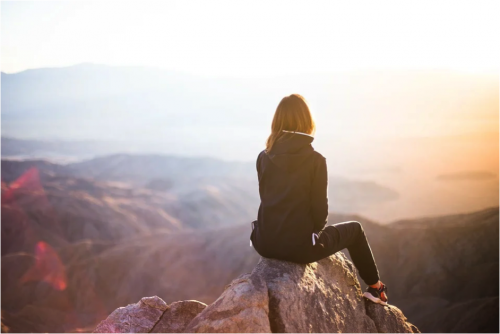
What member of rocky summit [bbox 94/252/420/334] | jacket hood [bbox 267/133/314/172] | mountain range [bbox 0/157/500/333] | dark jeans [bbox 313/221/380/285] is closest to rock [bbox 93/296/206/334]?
rocky summit [bbox 94/252/420/334]

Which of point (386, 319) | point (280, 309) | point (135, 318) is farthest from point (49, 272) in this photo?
point (280, 309)

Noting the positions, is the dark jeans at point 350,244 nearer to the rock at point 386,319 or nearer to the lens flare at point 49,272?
the rock at point 386,319

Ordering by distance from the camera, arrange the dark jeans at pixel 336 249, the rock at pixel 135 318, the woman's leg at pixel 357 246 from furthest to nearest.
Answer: the rock at pixel 135 318
the woman's leg at pixel 357 246
the dark jeans at pixel 336 249

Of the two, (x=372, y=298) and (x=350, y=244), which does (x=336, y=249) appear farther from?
(x=372, y=298)

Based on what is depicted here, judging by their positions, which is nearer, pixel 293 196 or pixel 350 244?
pixel 293 196

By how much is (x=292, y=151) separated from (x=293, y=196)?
40 cm

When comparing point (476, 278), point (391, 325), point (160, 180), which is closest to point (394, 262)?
point (476, 278)

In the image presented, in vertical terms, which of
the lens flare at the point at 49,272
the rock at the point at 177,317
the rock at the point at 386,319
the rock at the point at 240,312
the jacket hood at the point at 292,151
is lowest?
the lens flare at the point at 49,272

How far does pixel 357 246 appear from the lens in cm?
498

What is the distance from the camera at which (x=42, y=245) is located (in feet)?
140

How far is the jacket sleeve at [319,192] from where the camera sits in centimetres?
420

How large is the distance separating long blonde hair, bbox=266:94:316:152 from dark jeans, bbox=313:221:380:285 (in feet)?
3.36

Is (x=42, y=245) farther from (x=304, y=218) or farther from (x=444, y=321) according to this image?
(x=304, y=218)

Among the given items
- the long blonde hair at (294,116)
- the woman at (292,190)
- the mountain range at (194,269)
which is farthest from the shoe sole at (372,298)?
the mountain range at (194,269)
